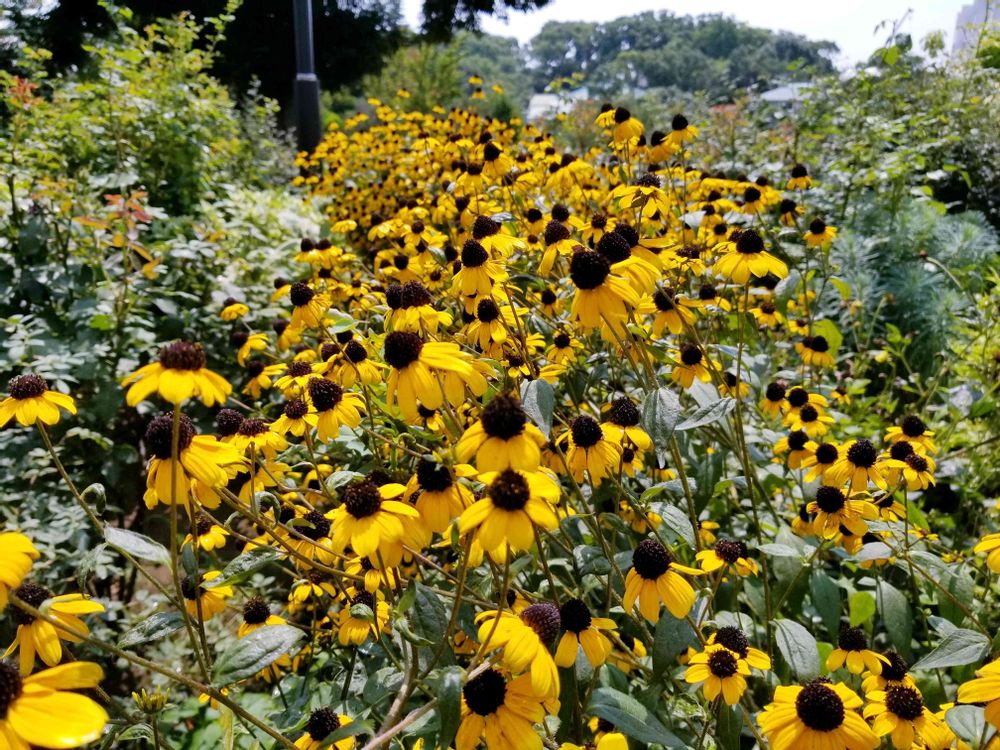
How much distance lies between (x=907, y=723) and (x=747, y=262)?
0.94 meters

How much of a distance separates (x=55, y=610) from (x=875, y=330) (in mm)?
4376

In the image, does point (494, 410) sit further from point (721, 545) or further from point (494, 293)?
point (721, 545)

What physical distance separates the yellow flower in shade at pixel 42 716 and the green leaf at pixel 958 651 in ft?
3.73

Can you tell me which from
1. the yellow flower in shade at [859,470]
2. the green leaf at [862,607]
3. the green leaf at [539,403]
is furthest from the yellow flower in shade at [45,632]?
the green leaf at [862,607]

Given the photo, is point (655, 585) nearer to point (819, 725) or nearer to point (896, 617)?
point (819, 725)

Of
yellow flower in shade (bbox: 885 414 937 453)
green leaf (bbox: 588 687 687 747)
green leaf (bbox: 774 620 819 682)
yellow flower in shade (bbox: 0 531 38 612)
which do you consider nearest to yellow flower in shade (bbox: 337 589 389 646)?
green leaf (bbox: 588 687 687 747)

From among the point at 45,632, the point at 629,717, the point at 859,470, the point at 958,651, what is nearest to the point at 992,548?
the point at 958,651

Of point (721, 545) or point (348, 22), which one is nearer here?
point (721, 545)

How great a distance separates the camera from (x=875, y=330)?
4090mm

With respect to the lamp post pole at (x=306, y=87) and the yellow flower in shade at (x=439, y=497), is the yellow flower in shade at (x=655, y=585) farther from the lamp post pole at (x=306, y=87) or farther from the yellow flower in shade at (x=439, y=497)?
the lamp post pole at (x=306, y=87)

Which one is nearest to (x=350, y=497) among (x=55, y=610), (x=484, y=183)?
(x=55, y=610)

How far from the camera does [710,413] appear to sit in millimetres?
1256

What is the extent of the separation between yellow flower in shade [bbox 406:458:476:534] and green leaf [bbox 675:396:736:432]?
46cm

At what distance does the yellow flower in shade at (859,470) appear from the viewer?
1480 millimetres
